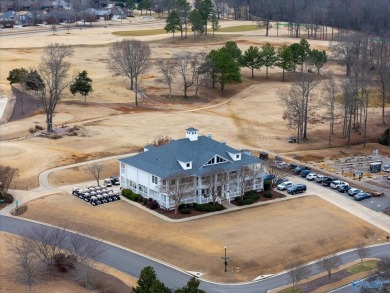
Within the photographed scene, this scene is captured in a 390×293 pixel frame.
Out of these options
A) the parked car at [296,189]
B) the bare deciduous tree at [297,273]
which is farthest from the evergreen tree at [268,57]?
the bare deciduous tree at [297,273]

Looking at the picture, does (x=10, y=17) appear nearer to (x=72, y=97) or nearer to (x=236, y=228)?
(x=72, y=97)

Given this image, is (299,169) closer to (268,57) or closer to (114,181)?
(114,181)

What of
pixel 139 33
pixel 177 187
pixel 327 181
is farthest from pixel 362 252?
pixel 139 33

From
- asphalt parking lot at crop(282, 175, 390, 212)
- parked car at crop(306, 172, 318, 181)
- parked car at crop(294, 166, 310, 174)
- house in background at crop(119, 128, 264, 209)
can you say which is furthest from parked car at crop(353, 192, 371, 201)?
house in background at crop(119, 128, 264, 209)

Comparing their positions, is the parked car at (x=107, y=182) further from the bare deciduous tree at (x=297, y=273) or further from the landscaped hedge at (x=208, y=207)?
the bare deciduous tree at (x=297, y=273)

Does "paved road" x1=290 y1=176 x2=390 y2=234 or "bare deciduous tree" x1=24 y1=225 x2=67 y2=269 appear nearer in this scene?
"bare deciduous tree" x1=24 y1=225 x2=67 y2=269

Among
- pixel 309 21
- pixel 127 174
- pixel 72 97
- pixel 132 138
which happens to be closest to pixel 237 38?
pixel 309 21

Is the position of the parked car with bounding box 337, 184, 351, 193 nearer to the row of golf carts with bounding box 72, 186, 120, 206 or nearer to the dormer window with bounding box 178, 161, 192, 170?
the dormer window with bounding box 178, 161, 192, 170
